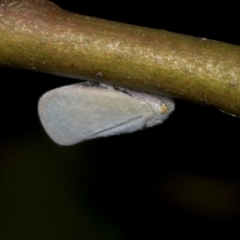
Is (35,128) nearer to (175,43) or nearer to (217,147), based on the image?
(217,147)

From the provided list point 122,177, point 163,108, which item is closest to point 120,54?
point 163,108

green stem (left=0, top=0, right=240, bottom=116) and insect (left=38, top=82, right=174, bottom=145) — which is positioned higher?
green stem (left=0, top=0, right=240, bottom=116)

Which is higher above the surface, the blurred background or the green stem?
the green stem

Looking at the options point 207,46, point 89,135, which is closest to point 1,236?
point 89,135

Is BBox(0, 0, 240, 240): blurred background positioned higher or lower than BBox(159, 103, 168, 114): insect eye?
lower

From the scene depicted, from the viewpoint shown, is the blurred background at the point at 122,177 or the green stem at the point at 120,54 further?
the blurred background at the point at 122,177

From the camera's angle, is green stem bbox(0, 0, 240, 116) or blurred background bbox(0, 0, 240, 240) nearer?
green stem bbox(0, 0, 240, 116)

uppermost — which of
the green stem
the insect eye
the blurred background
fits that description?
the green stem

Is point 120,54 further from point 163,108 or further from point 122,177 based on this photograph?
point 122,177
